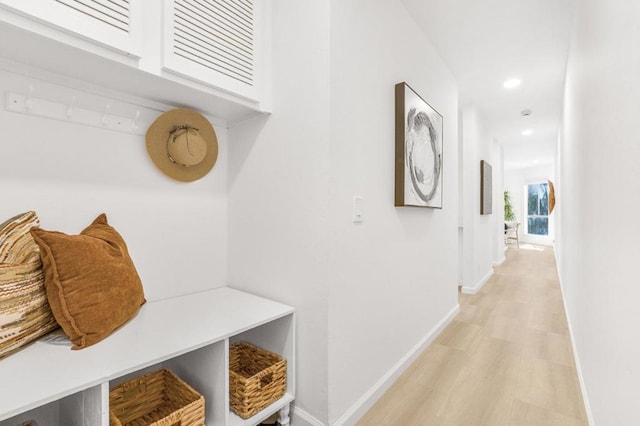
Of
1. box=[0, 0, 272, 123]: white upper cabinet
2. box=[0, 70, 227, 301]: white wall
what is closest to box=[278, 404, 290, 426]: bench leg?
box=[0, 70, 227, 301]: white wall

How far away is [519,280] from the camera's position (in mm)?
4707

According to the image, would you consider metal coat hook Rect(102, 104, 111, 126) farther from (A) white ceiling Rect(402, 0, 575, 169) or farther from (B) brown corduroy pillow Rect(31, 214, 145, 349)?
(A) white ceiling Rect(402, 0, 575, 169)

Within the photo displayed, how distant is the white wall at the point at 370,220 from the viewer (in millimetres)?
1439

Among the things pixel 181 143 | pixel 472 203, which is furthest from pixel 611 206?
pixel 472 203

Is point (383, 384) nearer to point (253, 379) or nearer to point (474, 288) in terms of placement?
point (253, 379)

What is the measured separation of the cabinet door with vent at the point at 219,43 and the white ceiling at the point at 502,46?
115 cm

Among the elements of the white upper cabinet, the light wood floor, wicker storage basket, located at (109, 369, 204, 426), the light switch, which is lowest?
the light wood floor

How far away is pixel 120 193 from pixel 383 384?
174cm

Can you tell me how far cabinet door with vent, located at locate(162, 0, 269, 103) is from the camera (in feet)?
4.05

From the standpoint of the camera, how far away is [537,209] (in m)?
9.85

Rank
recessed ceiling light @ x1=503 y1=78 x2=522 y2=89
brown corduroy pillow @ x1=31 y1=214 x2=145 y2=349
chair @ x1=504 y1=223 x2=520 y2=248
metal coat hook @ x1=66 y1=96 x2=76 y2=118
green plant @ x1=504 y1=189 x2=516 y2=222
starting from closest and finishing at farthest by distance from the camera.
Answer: brown corduroy pillow @ x1=31 y1=214 x2=145 y2=349, metal coat hook @ x1=66 y1=96 x2=76 y2=118, recessed ceiling light @ x1=503 y1=78 x2=522 y2=89, chair @ x1=504 y1=223 x2=520 y2=248, green plant @ x1=504 y1=189 x2=516 y2=222

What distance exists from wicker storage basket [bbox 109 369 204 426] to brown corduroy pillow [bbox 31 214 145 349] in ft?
1.06

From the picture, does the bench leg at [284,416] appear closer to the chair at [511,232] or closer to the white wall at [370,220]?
the white wall at [370,220]

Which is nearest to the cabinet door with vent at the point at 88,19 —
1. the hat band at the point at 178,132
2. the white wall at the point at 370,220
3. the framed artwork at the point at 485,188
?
the hat band at the point at 178,132
